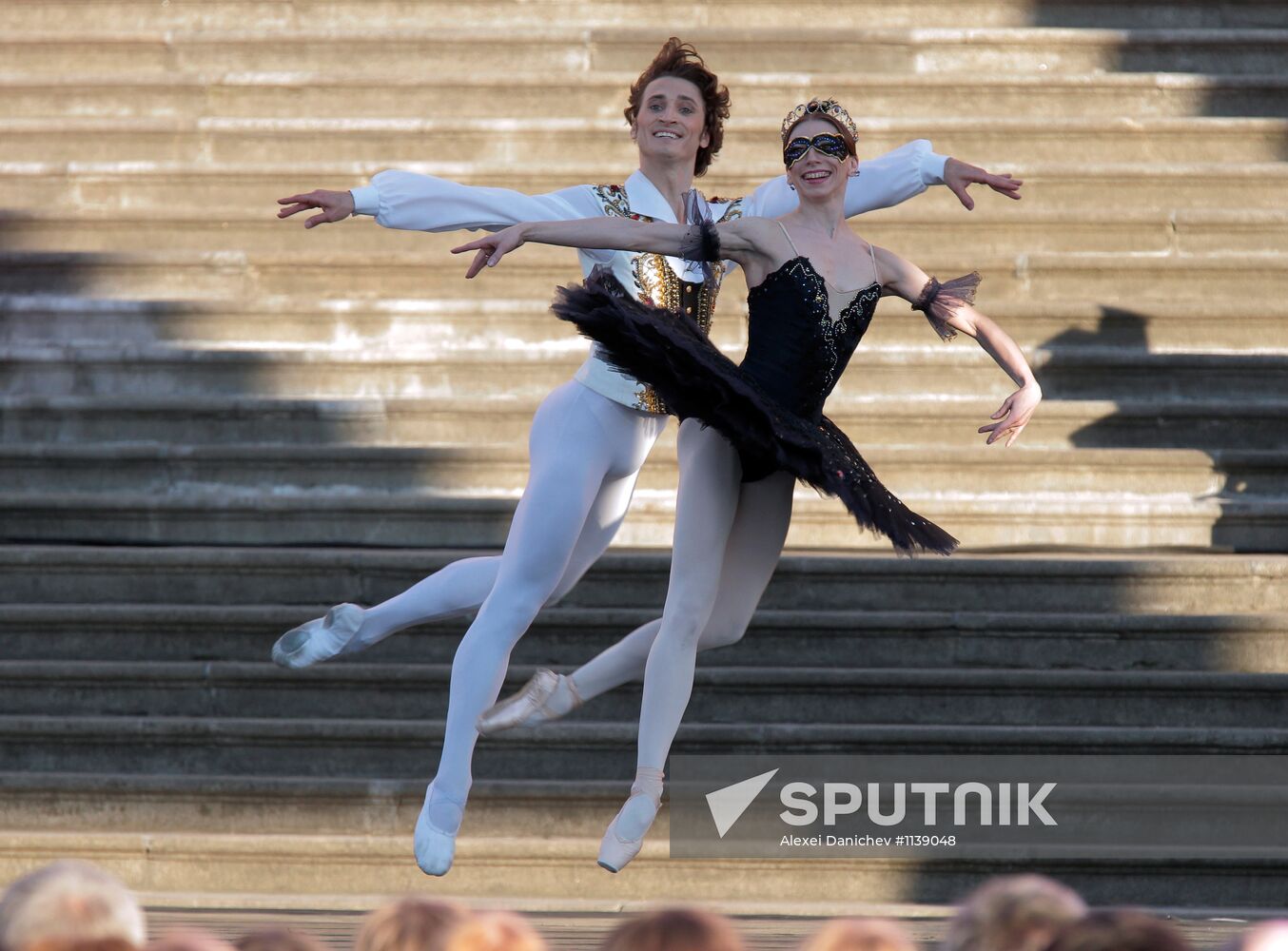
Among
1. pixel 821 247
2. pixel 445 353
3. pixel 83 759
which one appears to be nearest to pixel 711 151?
pixel 821 247

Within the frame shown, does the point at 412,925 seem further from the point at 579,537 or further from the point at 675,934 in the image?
the point at 579,537

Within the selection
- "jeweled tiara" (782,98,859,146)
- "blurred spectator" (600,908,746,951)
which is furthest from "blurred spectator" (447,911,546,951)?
"jeweled tiara" (782,98,859,146)

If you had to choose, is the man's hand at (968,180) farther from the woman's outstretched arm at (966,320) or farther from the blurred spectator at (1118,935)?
the blurred spectator at (1118,935)

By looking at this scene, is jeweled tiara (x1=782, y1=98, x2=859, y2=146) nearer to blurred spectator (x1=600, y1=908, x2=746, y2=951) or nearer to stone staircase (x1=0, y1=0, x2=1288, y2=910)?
stone staircase (x1=0, y1=0, x2=1288, y2=910)

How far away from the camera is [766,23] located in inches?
396

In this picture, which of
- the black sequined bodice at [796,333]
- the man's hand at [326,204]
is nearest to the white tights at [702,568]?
the black sequined bodice at [796,333]

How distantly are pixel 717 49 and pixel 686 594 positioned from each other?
548 centimetres

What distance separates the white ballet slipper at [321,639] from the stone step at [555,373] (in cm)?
285

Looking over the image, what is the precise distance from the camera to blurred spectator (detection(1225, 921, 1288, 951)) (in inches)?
90.7

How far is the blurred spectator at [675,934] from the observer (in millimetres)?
2375

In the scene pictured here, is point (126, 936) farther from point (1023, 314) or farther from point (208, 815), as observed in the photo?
point (1023, 314)

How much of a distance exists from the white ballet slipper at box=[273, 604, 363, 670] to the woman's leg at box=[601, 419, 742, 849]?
1.01 meters

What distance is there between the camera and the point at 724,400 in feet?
15.7

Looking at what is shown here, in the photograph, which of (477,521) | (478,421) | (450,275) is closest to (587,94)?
(450,275)
